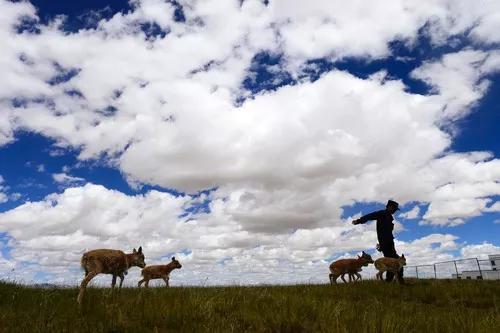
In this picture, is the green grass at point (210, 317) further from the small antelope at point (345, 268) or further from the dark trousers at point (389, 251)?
the small antelope at point (345, 268)

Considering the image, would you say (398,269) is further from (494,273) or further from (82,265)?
(494,273)

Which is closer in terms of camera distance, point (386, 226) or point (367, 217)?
point (386, 226)

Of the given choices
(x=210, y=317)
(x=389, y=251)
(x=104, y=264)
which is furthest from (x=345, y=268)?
(x=210, y=317)

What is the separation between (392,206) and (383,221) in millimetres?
648

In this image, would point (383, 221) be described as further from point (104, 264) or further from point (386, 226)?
point (104, 264)

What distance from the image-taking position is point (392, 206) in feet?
54.1

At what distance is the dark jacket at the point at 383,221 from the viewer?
16.4m

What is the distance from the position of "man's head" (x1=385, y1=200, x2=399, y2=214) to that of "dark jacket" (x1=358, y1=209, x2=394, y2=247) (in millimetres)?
130

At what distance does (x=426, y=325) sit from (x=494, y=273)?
49.3 meters

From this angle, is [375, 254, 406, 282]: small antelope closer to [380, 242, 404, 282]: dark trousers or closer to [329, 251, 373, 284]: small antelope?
[380, 242, 404, 282]: dark trousers

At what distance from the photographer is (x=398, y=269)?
52.4ft

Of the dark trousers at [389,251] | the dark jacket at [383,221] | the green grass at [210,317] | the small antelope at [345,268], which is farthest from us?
the small antelope at [345,268]

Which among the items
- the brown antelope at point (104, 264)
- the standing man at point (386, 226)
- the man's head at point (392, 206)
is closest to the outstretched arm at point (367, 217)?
the standing man at point (386, 226)

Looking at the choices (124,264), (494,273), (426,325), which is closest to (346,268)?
(124,264)
